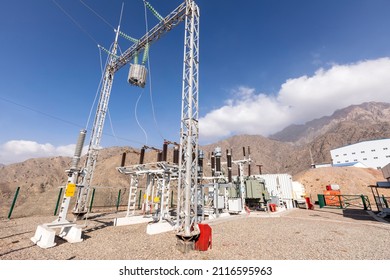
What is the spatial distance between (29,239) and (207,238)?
9.17 metres

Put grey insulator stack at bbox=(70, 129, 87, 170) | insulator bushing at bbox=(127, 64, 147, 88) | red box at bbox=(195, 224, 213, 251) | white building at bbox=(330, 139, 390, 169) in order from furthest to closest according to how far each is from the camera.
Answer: white building at bbox=(330, 139, 390, 169)
insulator bushing at bbox=(127, 64, 147, 88)
grey insulator stack at bbox=(70, 129, 87, 170)
red box at bbox=(195, 224, 213, 251)

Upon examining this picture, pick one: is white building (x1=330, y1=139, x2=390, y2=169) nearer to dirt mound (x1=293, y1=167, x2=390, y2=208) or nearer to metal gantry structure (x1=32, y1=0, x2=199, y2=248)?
dirt mound (x1=293, y1=167, x2=390, y2=208)

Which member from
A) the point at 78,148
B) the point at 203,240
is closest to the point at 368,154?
the point at 203,240

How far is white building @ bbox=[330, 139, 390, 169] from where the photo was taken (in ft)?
211

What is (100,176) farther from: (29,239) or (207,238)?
(207,238)

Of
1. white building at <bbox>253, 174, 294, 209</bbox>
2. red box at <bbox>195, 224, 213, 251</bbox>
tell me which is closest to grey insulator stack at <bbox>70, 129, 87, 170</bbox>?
red box at <bbox>195, 224, 213, 251</bbox>

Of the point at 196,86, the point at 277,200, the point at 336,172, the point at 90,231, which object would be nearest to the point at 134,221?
the point at 90,231

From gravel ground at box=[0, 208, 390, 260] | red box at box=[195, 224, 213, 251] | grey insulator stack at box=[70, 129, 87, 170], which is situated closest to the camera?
gravel ground at box=[0, 208, 390, 260]

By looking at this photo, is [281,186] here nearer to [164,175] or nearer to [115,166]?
[164,175]

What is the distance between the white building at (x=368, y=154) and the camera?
64.3m

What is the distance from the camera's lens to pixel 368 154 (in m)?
67.8

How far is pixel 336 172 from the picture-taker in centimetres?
5300

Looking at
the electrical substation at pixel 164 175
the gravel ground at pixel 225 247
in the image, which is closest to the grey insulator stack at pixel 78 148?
the electrical substation at pixel 164 175

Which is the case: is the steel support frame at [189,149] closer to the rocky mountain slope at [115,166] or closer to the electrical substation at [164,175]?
the electrical substation at [164,175]
